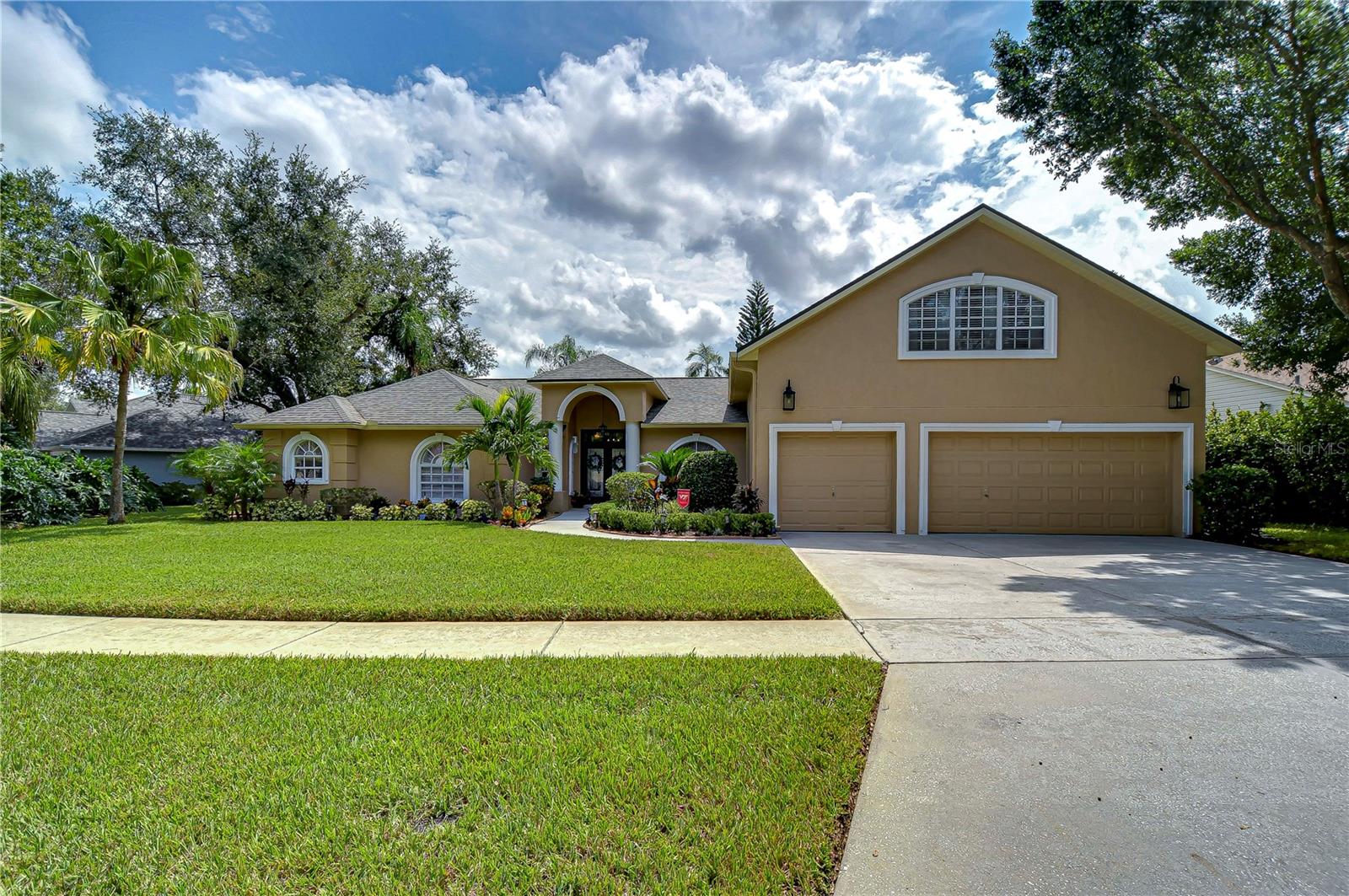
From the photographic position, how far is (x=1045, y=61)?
470 inches

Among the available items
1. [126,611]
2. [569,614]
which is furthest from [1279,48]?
[126,611]

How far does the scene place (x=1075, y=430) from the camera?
41.4 ft

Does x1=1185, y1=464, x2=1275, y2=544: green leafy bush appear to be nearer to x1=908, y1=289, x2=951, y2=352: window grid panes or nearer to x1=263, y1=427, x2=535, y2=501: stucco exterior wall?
x1=908, y1=289, x2=951, y2=352: window grid panes

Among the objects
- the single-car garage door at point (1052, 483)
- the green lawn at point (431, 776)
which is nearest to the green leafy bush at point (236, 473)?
the green lawn at point (431, 776)

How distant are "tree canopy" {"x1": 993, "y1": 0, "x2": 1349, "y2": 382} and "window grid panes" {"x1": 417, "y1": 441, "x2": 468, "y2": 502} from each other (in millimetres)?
16854

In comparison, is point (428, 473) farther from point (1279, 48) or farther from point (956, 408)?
point (1279, 48)

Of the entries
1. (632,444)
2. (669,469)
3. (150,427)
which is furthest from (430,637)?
(150,427)

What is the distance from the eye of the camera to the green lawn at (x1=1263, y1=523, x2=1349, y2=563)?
9578 millimetres

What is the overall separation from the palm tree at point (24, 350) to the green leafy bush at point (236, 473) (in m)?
3.68

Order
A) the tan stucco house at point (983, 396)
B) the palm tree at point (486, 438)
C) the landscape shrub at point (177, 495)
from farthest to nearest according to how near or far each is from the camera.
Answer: the landscape shrub at point (177, 495), the palm tree at point (486, 438), the tan stucco house at point (983, 396)

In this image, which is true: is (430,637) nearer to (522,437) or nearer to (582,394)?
(522,437)

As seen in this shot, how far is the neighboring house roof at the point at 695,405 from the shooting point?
17.4 meters

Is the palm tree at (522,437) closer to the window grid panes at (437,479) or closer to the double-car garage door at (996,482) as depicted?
the window grid panes at (437,479)

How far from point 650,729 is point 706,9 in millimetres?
11371
